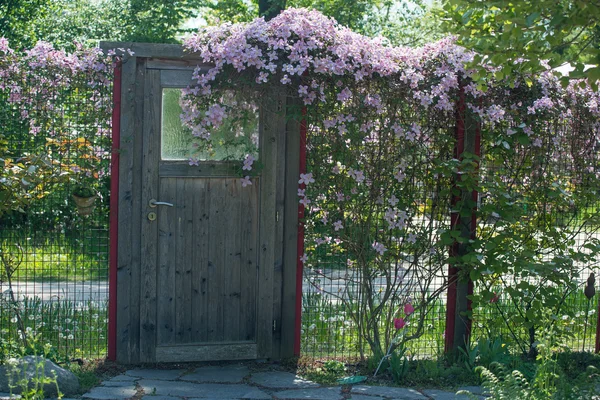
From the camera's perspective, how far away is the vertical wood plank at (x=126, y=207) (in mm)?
5094

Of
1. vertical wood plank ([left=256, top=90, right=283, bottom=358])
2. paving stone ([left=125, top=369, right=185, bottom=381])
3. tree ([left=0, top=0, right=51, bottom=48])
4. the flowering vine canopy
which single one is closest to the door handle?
the flowering vine canopy

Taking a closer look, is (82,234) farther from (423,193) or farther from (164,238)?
(423,193)

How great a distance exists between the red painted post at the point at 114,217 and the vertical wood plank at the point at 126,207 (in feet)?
0.09

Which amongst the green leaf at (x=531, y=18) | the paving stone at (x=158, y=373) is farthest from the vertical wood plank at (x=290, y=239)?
the green leaf at (x=531, y=18)

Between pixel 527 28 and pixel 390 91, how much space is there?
1880 mm

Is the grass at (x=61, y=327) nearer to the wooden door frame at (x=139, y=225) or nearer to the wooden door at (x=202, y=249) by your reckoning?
the wooden door frame at (x=139, y=225)

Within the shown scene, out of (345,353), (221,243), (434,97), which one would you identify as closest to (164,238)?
(221,243)

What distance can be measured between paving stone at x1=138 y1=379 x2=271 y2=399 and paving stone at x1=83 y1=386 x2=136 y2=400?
111 mm

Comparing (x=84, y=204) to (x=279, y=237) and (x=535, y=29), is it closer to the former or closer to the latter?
(x=279, y=237)

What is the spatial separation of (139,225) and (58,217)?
1.84 ft

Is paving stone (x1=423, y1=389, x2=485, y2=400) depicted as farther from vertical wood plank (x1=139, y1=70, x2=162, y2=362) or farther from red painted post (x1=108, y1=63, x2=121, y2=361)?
red painted post (x1=108, y1=63, x2=121, y2=361)

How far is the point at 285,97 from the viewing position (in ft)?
17.0

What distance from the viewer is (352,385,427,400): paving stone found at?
4707 mm

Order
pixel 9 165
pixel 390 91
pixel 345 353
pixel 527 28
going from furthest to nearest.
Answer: pixel 345 353 < pixel 390 91 < pixel 9 165 < pixel 527 28
